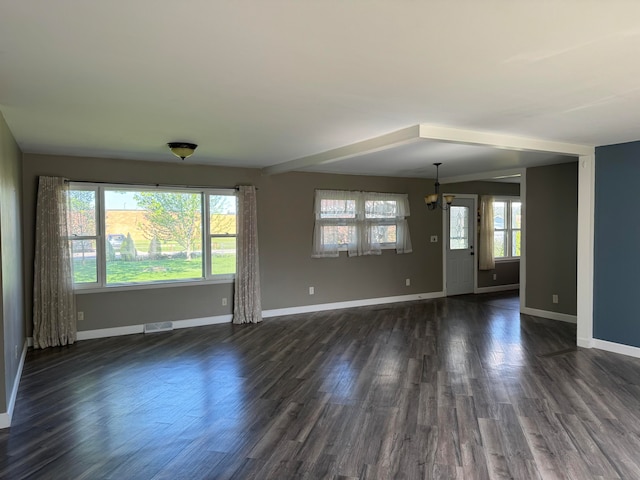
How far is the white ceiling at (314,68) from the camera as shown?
176 centimetres

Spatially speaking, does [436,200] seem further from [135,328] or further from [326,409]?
[135,328]

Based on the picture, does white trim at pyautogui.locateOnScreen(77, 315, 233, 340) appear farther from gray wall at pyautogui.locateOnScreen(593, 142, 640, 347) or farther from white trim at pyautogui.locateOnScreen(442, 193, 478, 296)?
gray wall at pyautogui.locateOnScreen(593, 142, 640, 347)

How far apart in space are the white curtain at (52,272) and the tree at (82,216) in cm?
17

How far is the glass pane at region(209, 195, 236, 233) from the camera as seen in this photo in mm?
6301

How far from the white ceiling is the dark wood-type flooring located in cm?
232

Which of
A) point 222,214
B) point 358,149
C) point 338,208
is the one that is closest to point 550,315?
point 338,208

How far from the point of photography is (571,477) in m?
2.42

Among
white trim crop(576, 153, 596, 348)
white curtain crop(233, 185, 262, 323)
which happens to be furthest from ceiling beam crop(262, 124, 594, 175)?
white curtain crop(233, 185, 262, 323)

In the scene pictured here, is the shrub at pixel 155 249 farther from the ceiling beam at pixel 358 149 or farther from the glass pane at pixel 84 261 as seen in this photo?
the ceiling beam at pixel 358 149

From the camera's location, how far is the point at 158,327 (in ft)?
19.2

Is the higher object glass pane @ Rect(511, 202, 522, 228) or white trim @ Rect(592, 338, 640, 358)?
glass pane @ Rect(511, 202, 522, 228)

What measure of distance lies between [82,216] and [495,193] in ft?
25.3

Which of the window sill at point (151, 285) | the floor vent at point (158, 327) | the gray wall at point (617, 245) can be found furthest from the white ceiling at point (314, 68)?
the floor vent at point (158, 327)

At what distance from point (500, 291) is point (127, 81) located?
8.42 meters
